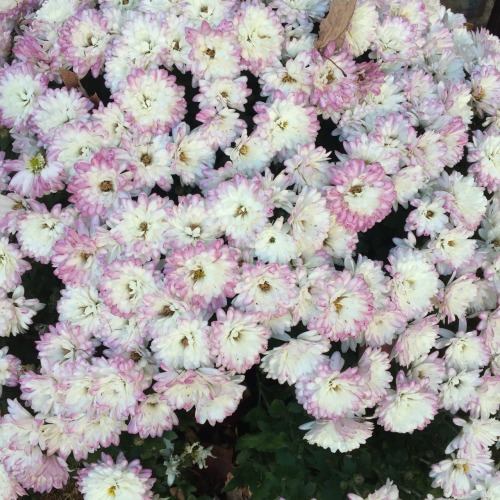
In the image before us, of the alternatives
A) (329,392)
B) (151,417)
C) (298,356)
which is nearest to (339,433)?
(329,392)

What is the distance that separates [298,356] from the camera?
4.89 ft

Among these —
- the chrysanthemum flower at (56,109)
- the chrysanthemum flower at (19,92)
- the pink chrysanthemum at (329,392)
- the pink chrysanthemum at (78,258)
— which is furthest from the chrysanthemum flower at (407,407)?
the chrysanthemum flower at (19,92)

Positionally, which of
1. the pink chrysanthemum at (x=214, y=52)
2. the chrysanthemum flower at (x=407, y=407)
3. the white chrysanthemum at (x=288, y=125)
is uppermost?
the pink chrysanthemum at (x=214, y=52)

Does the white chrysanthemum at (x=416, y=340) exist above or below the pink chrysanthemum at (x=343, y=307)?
below

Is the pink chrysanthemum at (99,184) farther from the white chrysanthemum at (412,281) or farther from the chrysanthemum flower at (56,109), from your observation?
the white chrysanthemum at (412,281)

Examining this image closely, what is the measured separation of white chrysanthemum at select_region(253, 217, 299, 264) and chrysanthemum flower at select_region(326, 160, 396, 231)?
5.4 inches

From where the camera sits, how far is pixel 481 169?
1.70 meters

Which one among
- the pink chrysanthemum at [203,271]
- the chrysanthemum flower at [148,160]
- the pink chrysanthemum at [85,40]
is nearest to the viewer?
the pink chrysanthemum at [203,271]

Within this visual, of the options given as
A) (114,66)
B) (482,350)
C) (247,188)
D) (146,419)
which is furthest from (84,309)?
(482,350)

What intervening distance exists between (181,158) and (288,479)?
35.8 inches

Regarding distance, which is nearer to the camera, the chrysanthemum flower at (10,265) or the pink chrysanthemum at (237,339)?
the pink chrysanthemum at (237,339)

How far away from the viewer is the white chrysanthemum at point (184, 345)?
55.6 inches

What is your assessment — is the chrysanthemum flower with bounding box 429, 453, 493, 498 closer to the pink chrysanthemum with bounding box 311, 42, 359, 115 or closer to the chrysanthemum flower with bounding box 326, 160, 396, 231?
the chrysanthemum flower with bounding box 326, 160, 396, 231

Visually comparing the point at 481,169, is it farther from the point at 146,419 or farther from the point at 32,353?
the point at 32,353
